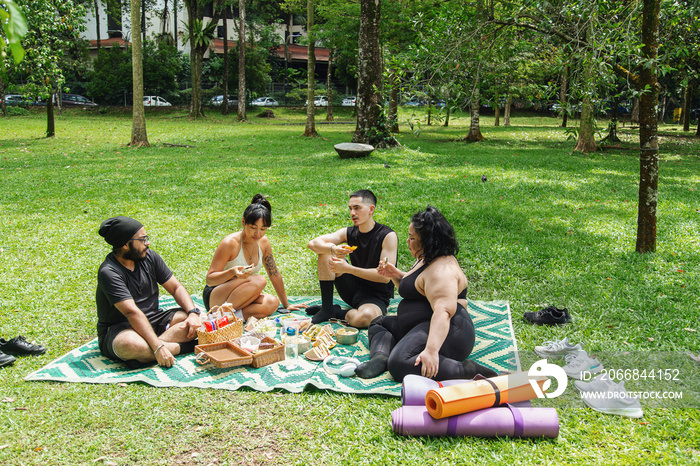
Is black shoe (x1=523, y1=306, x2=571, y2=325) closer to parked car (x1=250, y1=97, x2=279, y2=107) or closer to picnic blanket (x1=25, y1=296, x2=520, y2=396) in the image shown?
picnic blanket (x1=25, y1=296, x2=520, y2=396)

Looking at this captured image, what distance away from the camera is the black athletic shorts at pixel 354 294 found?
525cm

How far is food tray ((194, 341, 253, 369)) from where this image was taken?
4187 millimetres

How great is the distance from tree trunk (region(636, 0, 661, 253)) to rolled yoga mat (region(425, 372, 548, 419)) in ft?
13.5

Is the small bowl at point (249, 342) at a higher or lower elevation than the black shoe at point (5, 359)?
higher

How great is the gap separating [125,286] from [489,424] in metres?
2.91

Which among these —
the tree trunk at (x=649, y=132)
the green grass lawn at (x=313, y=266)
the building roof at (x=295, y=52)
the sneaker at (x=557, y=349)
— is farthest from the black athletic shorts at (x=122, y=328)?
the building roof at (x=295, y=52)

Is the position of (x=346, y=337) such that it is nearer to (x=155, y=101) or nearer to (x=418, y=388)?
(x=418, y=388)

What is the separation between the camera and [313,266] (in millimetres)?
7023

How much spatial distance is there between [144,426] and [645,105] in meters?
6.19

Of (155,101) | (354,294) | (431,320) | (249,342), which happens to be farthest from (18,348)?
(155,101)

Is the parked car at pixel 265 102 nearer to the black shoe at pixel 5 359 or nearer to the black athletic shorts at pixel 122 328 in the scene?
the black athletic shorts at pixel 122 328

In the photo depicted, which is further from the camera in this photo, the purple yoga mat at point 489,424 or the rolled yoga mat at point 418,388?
the rolled yoga mat at point 418,388

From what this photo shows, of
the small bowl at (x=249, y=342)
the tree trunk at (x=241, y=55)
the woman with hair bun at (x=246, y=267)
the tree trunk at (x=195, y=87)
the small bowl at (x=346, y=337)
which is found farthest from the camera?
the tree trunk at (x=195, y=87)

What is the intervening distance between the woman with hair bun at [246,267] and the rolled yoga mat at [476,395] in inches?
Answer: 90.2
